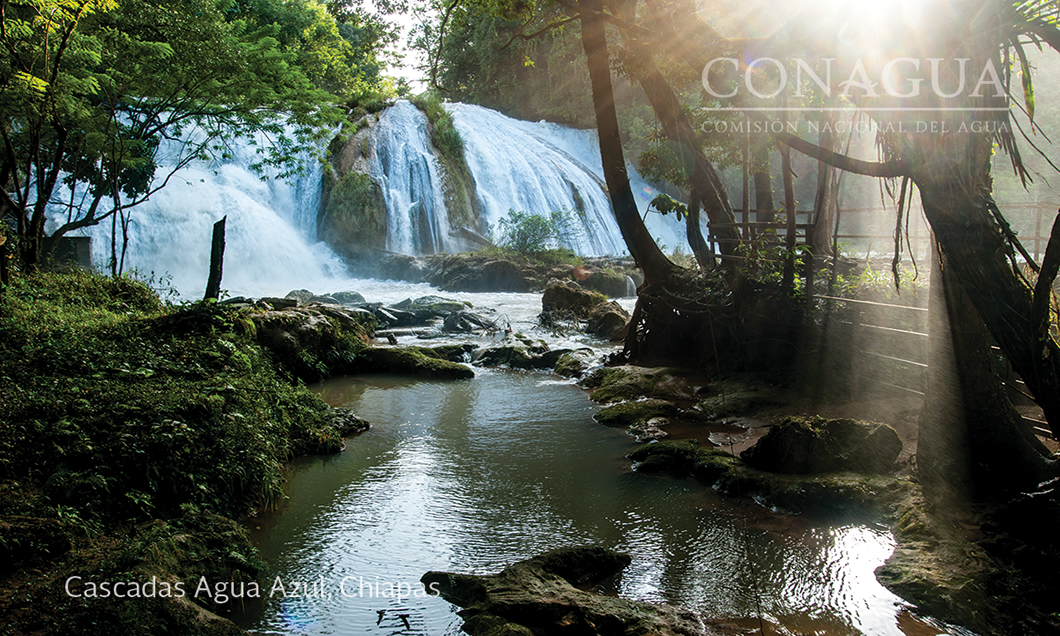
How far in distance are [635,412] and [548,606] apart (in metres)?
3.92

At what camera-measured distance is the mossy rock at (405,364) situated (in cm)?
928

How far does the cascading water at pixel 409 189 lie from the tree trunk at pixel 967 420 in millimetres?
19294

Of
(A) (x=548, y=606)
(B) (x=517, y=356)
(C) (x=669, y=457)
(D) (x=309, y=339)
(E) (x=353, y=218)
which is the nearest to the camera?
(A) (x=548, y=606)

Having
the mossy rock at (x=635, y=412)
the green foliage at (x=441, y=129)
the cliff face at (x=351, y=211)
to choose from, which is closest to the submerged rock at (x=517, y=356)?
the mossy rock at (x=635, y=412)

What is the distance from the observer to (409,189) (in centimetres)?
2261

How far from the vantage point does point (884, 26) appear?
143 inches

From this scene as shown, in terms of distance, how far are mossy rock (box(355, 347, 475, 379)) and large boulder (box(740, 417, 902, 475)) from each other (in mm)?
5158

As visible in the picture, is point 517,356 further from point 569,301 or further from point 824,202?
point 824,202

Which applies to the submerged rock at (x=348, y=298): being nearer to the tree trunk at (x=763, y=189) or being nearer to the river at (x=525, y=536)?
the tree trunk at (x=763, y=189)

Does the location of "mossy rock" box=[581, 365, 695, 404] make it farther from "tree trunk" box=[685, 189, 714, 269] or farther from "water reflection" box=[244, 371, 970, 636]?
"tree trunk" box=[685, 189, 714, 269]

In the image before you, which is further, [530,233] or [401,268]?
[530,233]

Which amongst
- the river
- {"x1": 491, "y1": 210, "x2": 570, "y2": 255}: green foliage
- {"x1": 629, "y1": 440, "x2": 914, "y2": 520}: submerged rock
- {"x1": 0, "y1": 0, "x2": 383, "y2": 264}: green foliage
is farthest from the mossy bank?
{"x1": 491, "y1": 210, "x2": 570, "y2": 255}: green foliage

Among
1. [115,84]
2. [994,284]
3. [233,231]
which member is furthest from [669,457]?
[233,231]

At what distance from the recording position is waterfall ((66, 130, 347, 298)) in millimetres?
16578
